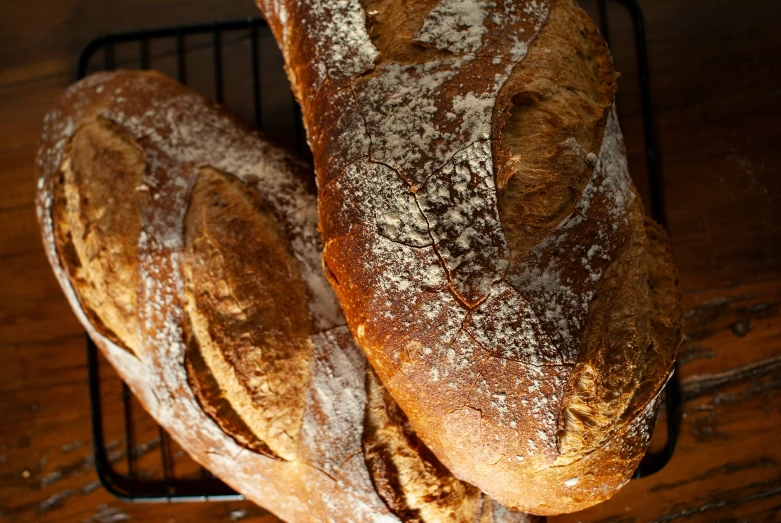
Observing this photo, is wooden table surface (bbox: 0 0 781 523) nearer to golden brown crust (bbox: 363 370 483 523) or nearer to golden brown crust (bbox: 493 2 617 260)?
golden brown crust (bbox: 363 370 483 523)

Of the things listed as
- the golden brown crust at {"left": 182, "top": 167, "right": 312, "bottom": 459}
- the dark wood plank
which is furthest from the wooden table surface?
the golden brown crust at {"left": 182, "top": 167, "right": 312, "bottom": 459}

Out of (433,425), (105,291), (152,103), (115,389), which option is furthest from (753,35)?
(115,389)

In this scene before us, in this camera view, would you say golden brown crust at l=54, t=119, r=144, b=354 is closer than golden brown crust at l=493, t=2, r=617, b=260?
No

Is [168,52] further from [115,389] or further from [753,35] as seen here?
[753,35]

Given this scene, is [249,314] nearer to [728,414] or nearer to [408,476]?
[408,476]

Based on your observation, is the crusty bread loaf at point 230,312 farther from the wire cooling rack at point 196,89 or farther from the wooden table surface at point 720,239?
the wooden table surface at point 720,239
